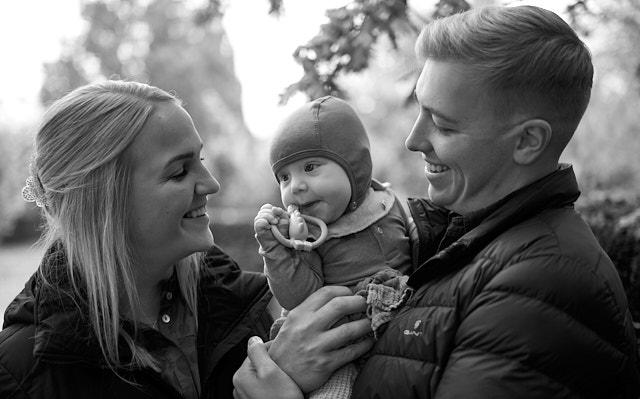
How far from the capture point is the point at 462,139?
6.54ft

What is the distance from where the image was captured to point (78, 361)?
2.30 meters

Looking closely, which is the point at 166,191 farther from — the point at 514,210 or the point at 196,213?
the point at 514,210

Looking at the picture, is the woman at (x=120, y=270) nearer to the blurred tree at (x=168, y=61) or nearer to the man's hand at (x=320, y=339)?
the man's hand at (x=320, y=339)

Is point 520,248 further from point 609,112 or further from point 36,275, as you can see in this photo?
point 609,112

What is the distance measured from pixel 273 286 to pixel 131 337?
0.55 meters

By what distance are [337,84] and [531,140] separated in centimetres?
180

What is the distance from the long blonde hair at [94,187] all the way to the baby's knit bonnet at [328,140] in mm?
526

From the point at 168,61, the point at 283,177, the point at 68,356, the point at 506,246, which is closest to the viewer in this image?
the point at 506,246

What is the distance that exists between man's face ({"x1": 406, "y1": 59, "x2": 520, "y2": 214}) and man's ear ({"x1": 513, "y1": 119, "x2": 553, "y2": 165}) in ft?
0.07

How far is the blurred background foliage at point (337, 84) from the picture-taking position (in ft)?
11.3

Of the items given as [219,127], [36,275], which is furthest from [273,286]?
[219,127]

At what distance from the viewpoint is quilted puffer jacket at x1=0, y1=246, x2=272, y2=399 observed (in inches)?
89.7

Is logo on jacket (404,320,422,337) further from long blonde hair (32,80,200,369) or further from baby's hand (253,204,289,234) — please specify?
long blonde hair (32,80,200,369)

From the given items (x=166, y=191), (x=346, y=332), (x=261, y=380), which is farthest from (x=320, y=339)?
(x=166, y=191)
